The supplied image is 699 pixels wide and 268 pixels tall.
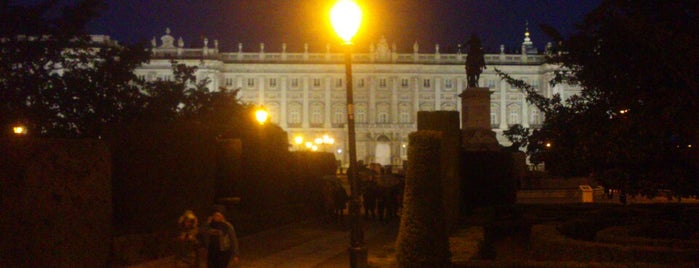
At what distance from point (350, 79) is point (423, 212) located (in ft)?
6.54

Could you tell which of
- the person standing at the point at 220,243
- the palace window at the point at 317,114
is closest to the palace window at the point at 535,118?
the palace window at the point at 317,114

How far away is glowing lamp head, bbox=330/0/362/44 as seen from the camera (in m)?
10.9

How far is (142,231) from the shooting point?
52.0 ft

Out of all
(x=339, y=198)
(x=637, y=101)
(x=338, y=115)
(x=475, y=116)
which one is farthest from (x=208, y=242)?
(x=338, y=115)

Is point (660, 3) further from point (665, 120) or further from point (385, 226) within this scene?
point (385, 226)

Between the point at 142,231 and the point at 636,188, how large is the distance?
27.9 ft

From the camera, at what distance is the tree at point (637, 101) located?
12552 millimetres

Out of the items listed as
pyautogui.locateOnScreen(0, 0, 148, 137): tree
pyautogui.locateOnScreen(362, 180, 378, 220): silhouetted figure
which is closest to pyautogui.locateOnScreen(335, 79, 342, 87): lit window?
pyautogui.locateOnScreen(0, 0, 148, 137): tree

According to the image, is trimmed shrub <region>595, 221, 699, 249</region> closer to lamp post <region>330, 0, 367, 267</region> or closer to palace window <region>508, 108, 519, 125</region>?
lamp post <region>330, 0, 367, 267</region>

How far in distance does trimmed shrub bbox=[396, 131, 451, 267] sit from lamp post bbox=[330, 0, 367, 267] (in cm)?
56

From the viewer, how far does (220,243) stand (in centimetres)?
1191

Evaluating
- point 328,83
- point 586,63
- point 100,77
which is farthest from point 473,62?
point 328,83

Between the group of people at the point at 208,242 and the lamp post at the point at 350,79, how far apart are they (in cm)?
171

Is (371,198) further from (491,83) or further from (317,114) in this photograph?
(491,83)
